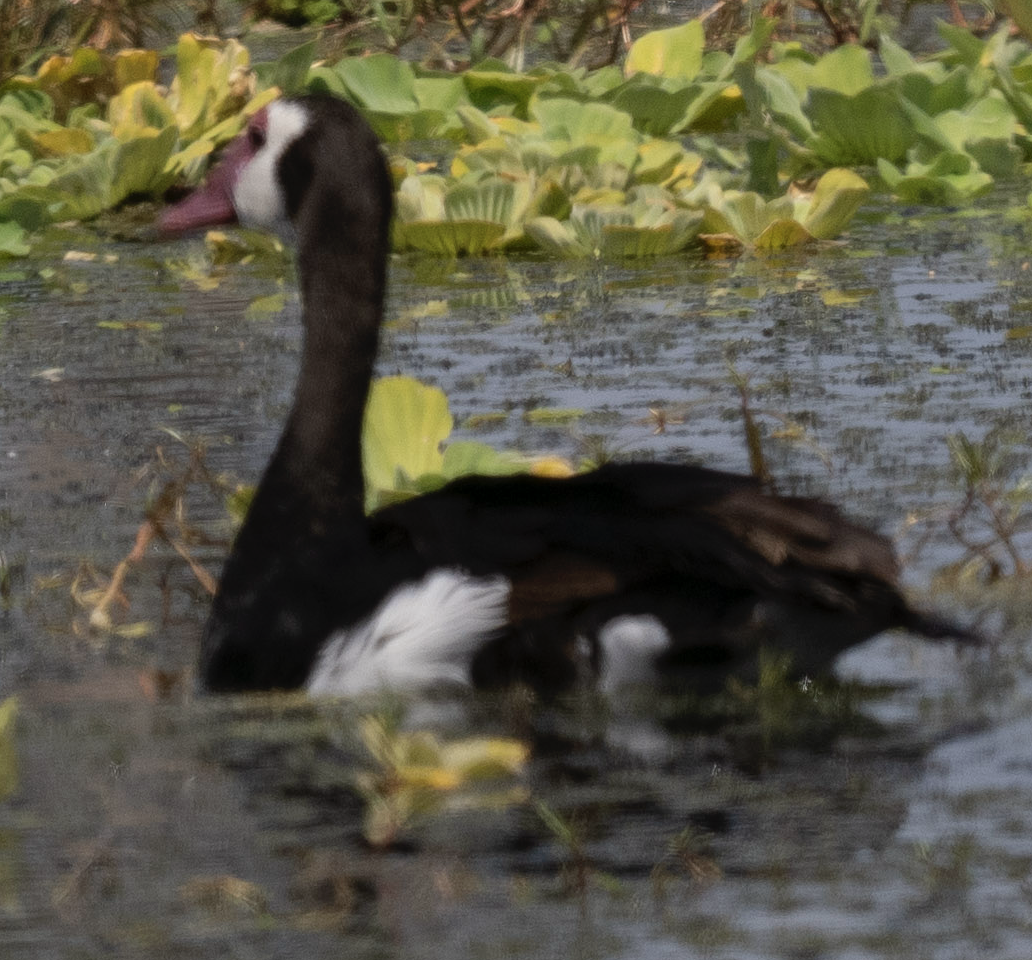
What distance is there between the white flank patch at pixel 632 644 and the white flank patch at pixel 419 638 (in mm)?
167

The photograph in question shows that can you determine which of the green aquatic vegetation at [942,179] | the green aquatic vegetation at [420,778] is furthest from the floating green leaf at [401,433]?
the green aquatic vegetation at [942,179]

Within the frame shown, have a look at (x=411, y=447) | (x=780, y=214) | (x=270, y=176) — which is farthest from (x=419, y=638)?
(x=780, y=214)

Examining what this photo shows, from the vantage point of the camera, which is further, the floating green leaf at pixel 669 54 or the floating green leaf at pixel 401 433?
the floating green leaf at pixel 669 54

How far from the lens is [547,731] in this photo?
3.50 meters

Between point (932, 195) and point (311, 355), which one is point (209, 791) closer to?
point (311, 355)

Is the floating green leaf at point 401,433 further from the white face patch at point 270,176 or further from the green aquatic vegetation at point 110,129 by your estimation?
the green aquatic vegetation at point 110,129

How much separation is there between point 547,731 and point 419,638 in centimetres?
24

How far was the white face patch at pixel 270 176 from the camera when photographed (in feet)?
13.2

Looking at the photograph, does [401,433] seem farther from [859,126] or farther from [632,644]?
[859,126]

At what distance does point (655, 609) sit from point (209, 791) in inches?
28.7

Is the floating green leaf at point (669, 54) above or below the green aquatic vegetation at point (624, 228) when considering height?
below

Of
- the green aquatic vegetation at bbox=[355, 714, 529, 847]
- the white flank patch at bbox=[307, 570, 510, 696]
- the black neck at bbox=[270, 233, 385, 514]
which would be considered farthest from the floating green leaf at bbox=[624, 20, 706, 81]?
the green aquatic vegetation at bbox=[355, 714, 529, 847]

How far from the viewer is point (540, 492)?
3.60 metres

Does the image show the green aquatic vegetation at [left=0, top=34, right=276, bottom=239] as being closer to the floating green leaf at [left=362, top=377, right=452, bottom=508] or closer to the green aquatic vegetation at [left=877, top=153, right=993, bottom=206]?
the green aquatic vegetation at [left=877, top=153, right=993, bottom=206]
